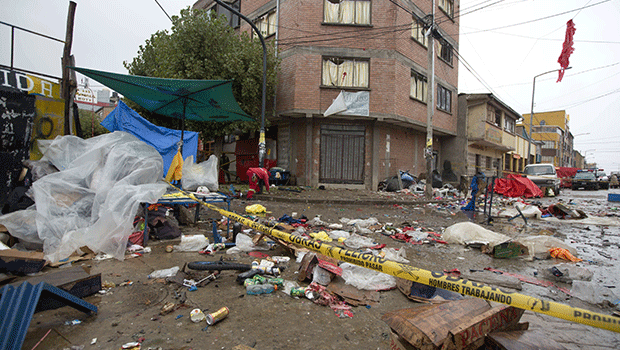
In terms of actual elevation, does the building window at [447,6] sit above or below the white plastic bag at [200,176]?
above

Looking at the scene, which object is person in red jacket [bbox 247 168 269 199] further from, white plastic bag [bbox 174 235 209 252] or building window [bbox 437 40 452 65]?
building window [bbox 437 40 452 65]

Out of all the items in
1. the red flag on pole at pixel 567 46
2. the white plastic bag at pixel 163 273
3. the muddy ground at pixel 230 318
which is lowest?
the muddy ground at pixel 230 318

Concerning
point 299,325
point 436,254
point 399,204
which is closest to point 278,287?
point 299,325

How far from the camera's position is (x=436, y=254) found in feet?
15.1

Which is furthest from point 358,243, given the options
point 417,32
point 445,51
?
point 445,51

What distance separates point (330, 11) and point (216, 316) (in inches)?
556

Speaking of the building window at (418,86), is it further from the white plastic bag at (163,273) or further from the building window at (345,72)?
the white plastic bag at (163,273)

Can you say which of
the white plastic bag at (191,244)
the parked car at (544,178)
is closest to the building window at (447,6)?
the parked car at (544,178)

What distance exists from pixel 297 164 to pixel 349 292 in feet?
36.0

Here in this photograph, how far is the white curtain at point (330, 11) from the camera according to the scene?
13266mm

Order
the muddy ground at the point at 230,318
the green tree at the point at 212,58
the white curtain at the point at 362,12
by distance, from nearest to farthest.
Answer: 1. the muddy ground at the point at 230,318
2. the green tree at the point at 212,58
3. the white curtain at the point at 362,12

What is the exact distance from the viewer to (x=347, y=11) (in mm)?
13367

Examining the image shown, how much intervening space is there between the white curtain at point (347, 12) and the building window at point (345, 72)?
71.6 inches

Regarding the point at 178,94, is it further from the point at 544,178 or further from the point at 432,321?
the point at 544,178
